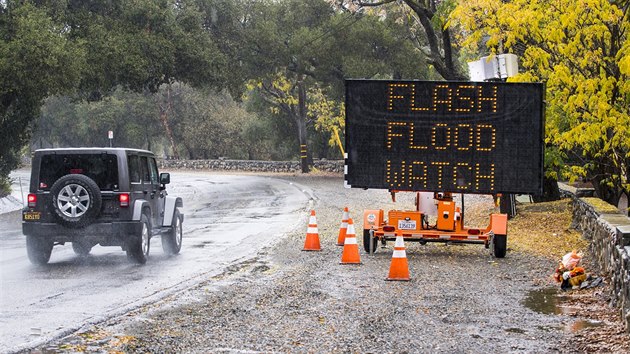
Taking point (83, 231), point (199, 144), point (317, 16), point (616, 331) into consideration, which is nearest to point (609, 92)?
point (616, 331)

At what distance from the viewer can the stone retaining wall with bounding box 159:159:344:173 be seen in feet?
204

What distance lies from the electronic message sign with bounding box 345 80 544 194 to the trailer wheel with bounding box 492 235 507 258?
0.98 meters

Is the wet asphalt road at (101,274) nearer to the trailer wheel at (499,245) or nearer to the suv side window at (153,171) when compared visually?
the suv side window at (153,171)

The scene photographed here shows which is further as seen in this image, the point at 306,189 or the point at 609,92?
the point at 306,189

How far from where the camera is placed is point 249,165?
7106cm

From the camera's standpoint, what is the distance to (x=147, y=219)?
1533 cm

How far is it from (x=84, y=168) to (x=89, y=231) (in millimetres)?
1070

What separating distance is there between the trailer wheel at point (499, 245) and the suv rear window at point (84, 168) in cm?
648

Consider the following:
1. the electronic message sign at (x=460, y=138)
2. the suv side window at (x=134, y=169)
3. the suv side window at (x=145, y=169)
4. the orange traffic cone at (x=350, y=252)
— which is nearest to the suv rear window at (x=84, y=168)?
the suv side window at (x=134, y=169)

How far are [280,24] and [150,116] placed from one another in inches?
1135

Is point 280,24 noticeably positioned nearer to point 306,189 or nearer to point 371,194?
point 306,189

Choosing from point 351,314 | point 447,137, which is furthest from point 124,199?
point 351,314

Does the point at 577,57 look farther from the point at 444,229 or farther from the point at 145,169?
the point at 145,169

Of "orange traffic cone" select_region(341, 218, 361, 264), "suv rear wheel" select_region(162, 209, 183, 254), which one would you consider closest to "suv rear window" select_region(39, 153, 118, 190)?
"suv rear wheel" select_region(162, 209, 183, 254)
